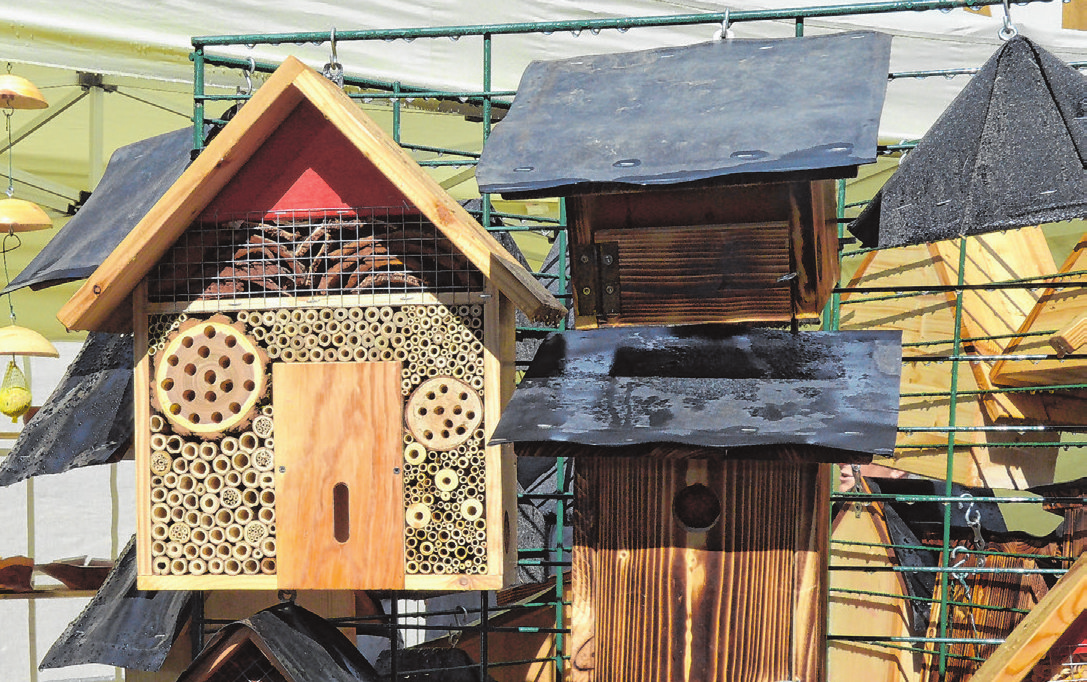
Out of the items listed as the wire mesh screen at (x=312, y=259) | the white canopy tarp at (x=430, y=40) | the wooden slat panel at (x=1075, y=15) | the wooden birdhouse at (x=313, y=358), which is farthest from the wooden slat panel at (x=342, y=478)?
the wooden slat panel at (x=1075, y=15)

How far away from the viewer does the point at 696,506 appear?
5.30 feet

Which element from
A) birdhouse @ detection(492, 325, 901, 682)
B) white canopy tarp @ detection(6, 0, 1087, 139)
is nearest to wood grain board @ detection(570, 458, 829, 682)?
birdhouse @ detection(492, 325, 901, 682)

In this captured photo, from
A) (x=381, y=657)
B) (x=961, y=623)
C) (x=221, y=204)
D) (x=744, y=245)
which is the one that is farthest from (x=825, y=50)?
(x=961, y=623)

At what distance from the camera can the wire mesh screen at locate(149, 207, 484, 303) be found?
1744 millimetres

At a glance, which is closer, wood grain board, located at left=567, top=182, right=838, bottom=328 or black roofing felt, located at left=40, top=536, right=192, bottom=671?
wood grain board, located at left=567, top=182, right=838, bottom=328

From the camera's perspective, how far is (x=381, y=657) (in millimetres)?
2236

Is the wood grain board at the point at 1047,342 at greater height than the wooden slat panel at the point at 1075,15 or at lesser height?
lesser

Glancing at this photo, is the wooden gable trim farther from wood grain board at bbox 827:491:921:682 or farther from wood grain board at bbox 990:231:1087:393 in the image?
wood grain board at bbox 827:491:921:682

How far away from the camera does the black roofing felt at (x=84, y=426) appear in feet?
7.02

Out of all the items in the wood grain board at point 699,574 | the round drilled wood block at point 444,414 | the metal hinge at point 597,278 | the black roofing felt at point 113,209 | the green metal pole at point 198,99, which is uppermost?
the green metal pole at point 198,99

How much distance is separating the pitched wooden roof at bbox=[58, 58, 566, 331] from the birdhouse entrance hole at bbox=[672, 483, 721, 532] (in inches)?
12.4

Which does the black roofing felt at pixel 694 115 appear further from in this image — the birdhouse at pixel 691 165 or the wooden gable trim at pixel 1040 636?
the wooden gable trim at pixel 1040 636

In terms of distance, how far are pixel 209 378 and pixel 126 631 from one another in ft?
1.94

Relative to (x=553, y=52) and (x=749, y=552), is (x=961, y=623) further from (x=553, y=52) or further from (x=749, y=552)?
(x=553, y=52)
